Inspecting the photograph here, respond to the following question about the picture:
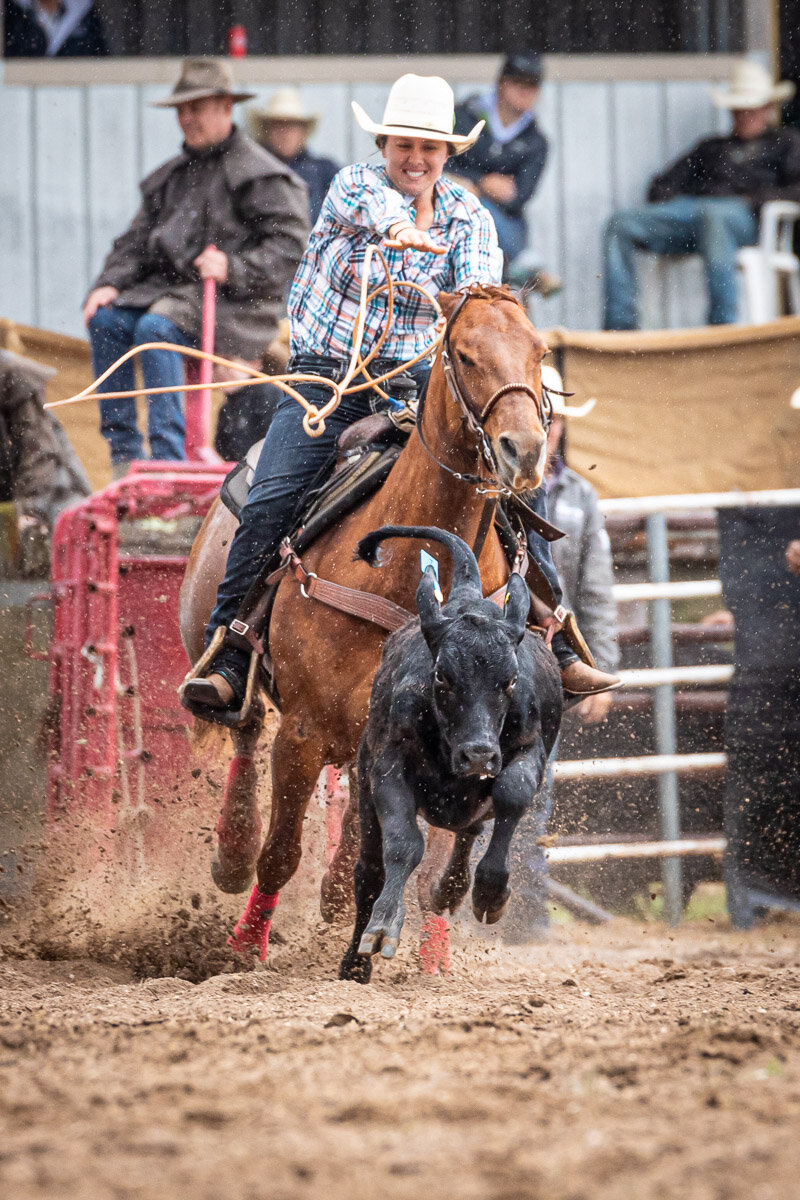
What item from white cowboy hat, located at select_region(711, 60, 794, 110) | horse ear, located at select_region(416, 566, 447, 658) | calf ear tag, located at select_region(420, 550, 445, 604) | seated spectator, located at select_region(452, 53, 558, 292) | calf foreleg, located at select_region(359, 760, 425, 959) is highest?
white cowboy hat, located at select_region(711, 60, 794, 110)

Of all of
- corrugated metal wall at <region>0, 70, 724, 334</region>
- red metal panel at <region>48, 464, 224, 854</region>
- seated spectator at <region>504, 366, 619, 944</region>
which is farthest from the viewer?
corrugated metal wall at <region>0, 70, 724, 334</region>

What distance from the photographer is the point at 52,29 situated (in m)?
10.4

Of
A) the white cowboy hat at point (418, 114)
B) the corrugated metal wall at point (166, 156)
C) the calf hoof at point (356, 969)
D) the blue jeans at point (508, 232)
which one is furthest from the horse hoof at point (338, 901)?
the corrugated metal wall at point (166, 156)

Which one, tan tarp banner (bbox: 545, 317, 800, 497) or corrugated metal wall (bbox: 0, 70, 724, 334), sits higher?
corrugated metal wall (bbox: 0, 70, 724, 334)

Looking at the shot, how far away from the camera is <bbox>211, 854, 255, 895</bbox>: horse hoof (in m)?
5.68

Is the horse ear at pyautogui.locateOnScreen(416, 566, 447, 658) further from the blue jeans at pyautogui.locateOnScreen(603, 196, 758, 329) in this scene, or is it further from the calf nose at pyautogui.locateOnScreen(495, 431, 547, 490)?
the blue jeans at pyautogui.locateOnScreen(603, 196, 758, 329)

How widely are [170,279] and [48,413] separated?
0.95 meters

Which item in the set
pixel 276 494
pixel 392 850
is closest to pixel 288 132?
pixel 276 494

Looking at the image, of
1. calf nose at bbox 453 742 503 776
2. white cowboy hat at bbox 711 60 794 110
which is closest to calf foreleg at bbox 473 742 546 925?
calf nose at bbox 453 742 503 776

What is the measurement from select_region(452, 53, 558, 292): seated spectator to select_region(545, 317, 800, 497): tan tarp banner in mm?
946

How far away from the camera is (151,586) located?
6891mm

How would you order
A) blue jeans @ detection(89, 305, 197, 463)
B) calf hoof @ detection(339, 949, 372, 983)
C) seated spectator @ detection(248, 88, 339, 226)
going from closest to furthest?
1. calf hoof @ detection(339, 949, 372, 983)
2. blue jeans @ detection(89, 305, 197, 463)
3. seated spectator @ detection(248, 88, 339, 226)

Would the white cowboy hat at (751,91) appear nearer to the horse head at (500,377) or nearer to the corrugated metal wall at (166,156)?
the corrugated metal wall at (166,156)

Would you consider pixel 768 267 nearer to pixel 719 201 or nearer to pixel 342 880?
pixel 719 201
